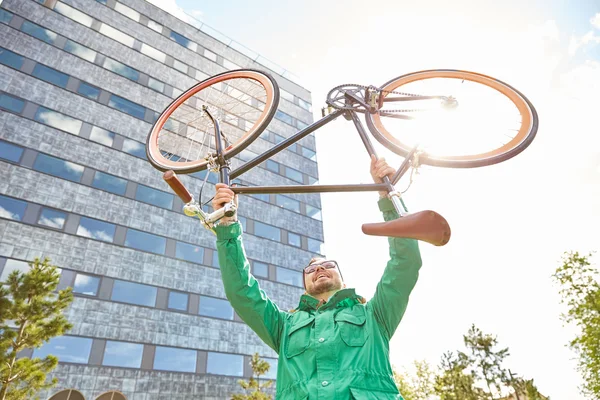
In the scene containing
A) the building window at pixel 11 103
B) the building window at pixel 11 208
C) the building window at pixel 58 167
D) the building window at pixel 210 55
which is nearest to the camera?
the building window at pixel 11 208

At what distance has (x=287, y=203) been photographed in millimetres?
31828

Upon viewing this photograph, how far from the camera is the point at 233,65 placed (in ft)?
119

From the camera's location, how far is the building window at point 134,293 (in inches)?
818

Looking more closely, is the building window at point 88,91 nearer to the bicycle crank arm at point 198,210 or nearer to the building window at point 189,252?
the building window at point 189,252

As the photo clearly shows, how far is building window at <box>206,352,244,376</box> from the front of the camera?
22375 mm

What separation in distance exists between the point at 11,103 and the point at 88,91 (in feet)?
15.3

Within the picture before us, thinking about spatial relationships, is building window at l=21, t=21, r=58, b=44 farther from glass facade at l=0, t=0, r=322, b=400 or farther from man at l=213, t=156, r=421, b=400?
man at l=213, t=156, r=421, b=400

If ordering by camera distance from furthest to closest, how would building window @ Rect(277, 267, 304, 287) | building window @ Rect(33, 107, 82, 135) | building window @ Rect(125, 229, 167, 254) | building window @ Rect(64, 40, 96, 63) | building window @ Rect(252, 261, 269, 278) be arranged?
building window @ Rect(277, 267, 304, 287), building window @ Rect(252, 261, 269, 278), building window @ Rect(64, 40, 96, 63), building window @ Rect(33, 107, 82, 135), building window @ Rect(125, 229, 167, 254)

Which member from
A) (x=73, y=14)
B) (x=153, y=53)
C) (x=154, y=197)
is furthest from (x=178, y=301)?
(x=73, y=14)

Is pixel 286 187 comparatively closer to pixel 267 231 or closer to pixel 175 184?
pixel 175 184

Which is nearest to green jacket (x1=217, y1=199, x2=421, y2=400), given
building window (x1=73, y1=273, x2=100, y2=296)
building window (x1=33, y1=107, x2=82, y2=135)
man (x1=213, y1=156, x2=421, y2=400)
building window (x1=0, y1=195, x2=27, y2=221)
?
man (x1=213, y1=156, x2=421, y2=400)

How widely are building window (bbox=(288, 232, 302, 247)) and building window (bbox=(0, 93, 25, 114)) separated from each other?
2001cm

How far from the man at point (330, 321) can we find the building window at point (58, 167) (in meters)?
23.1

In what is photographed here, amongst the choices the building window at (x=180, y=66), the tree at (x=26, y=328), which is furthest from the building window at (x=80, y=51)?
the tree at (x=26, y=328)
